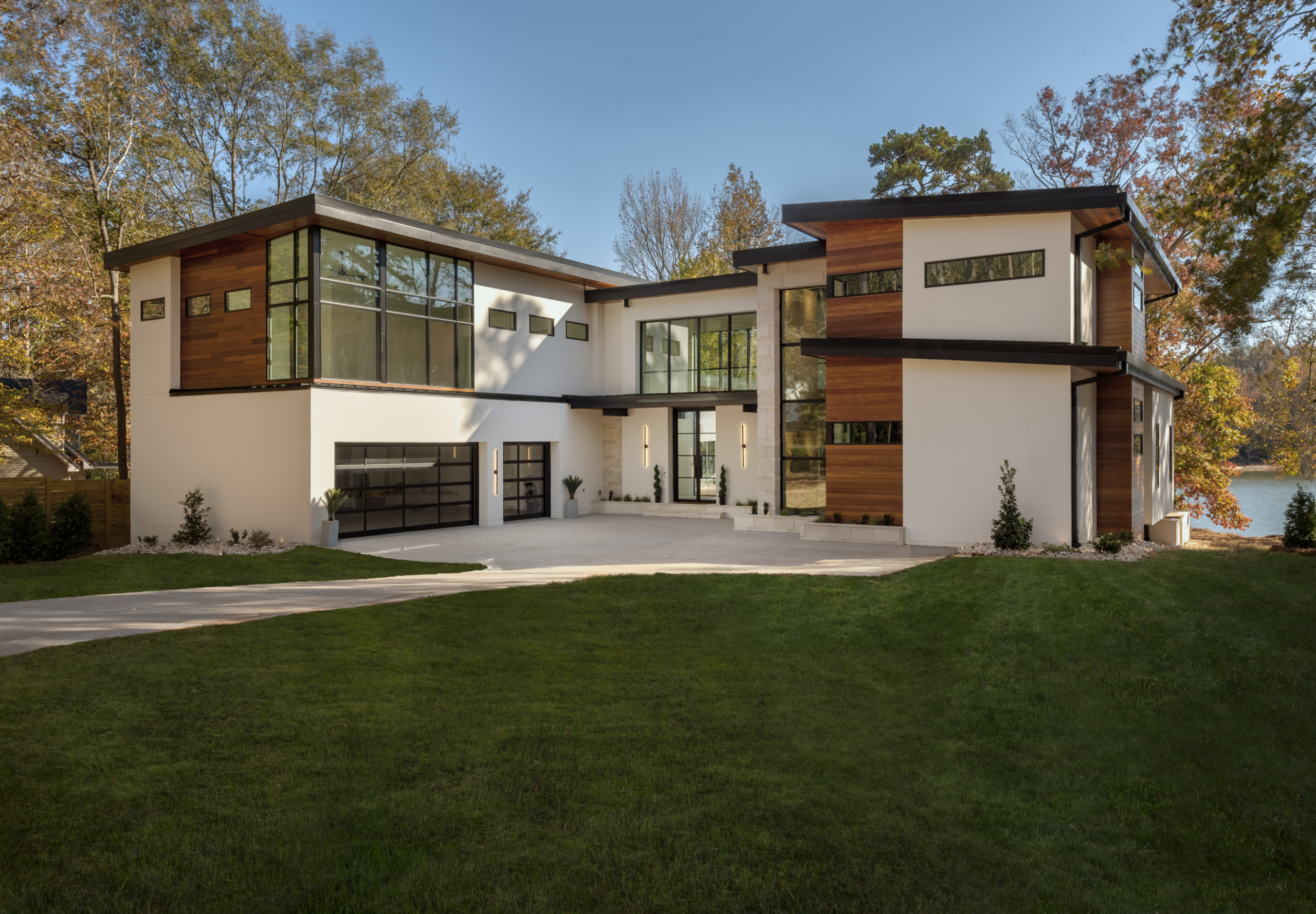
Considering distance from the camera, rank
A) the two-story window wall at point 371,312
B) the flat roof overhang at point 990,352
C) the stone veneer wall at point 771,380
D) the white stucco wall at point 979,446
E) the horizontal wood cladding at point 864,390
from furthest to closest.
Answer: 1. the stone veneer wall at point 771,380
2. the two-story window wall at point 371,312
3. the horizontal wood cladding at point 864,390
4. the white stucco wall at point 979,446
5. the flat roof overhang at point 990,352

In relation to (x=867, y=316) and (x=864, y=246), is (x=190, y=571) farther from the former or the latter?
(x=864, y=246)

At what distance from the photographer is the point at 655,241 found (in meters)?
32.9

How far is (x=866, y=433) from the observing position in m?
14.2

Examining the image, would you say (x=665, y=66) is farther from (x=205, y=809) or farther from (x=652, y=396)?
(x=205, y=809)

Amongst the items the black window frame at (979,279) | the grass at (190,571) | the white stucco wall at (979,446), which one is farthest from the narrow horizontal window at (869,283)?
the grass at (190,571)

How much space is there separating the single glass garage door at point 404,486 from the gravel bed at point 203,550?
1.34 metres

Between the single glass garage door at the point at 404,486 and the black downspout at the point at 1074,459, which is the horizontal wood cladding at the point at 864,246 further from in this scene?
the single glass garage door at the point at 404,486

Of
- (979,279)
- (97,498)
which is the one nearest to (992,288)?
(979,279)

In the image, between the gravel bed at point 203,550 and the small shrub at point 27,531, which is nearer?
the gravel bed at point 203,550

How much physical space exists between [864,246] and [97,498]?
16.2 meters

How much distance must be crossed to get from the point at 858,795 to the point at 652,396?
1612cm

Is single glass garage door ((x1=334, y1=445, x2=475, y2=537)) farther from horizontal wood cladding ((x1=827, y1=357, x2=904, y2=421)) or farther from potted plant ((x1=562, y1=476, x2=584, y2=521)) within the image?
horizontal wood cladding ((x1=827, y1=357, x2=904, y2=421))

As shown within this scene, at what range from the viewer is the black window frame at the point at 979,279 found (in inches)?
504

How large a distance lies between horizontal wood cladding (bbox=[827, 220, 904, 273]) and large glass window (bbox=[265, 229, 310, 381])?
964 cm
